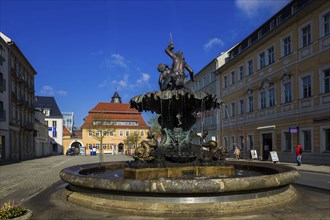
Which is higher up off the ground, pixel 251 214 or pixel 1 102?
pixel 1 102

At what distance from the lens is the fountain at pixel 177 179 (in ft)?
19.6

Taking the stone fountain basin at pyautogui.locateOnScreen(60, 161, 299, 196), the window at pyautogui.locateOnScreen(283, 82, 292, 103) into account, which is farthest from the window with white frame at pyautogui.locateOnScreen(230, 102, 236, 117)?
the stone fountain basin at pyautogui.locateOnScreen(60, 161, 299, 196)

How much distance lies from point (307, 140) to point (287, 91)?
4.88 m

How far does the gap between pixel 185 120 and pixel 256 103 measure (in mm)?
25697

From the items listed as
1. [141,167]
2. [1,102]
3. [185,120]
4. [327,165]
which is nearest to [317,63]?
[327,165]

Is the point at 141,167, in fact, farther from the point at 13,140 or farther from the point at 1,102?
the point at 13,140

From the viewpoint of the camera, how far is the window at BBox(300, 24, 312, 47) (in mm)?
26172

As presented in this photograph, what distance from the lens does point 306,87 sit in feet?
86.1

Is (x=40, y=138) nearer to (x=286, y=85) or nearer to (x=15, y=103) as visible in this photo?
(x=15, y=103)

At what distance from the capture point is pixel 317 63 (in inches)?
973

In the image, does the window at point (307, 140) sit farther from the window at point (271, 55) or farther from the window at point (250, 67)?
the window at point (250, 67)

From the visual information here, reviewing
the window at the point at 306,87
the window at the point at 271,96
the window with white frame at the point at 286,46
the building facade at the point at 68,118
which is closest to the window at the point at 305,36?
the window with white frame at the point at 286,46

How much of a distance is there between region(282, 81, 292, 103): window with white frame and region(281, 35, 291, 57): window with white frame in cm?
260

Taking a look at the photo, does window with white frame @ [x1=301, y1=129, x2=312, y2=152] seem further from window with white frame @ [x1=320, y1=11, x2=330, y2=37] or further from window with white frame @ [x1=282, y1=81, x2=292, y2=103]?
window with white frame @ [x1=320, y1=11, x2=330, y2=37]
